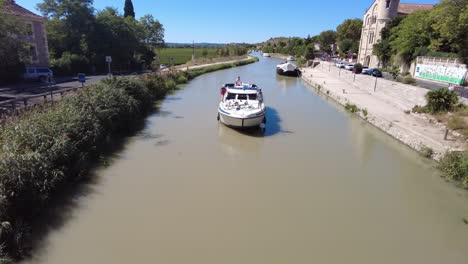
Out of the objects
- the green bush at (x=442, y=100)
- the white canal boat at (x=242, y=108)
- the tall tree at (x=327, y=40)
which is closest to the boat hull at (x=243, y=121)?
the white canal boat at (x=242, y=108)

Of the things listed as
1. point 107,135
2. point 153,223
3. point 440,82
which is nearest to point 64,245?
point 153,223

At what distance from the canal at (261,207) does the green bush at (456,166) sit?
13.4 inches

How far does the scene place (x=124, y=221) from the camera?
7082mm

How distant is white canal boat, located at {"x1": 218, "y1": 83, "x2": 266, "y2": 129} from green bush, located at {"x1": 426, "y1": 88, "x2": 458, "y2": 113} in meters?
8.65

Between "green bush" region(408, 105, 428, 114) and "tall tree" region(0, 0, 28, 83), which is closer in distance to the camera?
"tall tree" region(0, 0, 28, 83)

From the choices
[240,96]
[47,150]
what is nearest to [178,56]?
[240,96]

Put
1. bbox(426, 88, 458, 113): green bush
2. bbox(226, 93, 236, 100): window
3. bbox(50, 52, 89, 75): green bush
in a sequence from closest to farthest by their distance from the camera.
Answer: bbox(426, 88, 458, 113): green bush < bbox(226, 93, 236, 100): window < bbox(50, 52, 89, 75): green bush

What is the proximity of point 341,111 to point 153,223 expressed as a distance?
16358 millimetres

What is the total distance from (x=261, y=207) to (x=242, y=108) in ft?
23.5

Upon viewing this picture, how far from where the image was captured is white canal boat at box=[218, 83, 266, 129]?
13570 mm

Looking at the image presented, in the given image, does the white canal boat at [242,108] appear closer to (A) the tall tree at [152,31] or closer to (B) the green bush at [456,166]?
(B) the green bush at [456,166]

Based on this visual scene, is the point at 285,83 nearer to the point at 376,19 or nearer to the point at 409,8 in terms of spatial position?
the point at 376,19

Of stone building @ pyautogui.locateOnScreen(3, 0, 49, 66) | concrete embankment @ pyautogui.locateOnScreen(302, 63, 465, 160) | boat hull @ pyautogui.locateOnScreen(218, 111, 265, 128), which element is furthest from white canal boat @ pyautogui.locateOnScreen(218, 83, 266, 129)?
stone building @ pyautogui.locateOnScreen(3, 0, 49, 66)

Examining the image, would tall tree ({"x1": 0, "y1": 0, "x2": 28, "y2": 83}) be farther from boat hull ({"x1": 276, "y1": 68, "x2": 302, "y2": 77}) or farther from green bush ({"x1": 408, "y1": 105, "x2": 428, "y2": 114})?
boat hull ({"x1": 276, "y1": 68, "x2": 302, "y2": 77})
